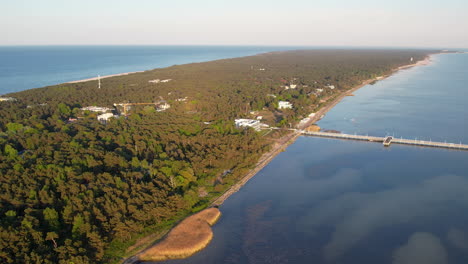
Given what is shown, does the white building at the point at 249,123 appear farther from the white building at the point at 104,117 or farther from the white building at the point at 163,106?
the white building at the point at 104,117

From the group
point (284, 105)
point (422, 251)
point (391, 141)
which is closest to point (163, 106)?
point (284, 105)

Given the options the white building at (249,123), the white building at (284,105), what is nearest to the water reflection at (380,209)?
the white building at (249,123)

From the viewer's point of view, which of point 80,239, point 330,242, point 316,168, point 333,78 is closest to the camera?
point 80,239

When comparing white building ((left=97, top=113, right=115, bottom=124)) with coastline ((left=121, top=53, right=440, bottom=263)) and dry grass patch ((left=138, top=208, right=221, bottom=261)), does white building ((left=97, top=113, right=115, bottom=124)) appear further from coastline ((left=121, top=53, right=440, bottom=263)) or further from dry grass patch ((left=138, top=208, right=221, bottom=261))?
dry grass patch ((left=138, top=208, right=221, bottom=261))

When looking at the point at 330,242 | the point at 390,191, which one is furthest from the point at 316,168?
the point at 330,242

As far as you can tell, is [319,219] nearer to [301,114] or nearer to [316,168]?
[316,168]
